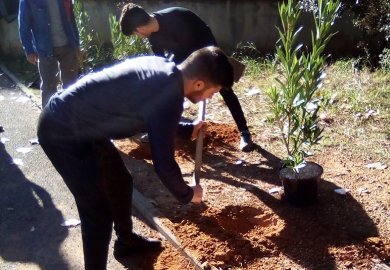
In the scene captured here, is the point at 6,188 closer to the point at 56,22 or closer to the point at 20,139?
the point at 20,139

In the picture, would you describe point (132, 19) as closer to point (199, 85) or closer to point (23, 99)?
point (199, 85)

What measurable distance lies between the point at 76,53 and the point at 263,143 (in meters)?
2.32

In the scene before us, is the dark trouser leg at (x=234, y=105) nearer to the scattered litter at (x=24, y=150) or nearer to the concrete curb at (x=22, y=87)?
the scattered litter at (x=24, y=150)

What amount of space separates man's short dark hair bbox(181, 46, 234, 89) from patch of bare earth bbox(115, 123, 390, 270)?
1.45 m

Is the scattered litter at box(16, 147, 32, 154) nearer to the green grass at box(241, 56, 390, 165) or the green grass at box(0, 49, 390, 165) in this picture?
the green grass at box(0, 49, 390, 165)

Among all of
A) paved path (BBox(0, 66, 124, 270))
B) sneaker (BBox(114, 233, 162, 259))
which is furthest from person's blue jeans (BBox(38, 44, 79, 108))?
sneaker (BBox(114, 233, 162, 259))

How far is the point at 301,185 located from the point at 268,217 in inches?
14.3

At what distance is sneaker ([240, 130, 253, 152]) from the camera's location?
17.5 feet

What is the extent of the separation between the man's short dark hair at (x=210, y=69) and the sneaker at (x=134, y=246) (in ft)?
5.09

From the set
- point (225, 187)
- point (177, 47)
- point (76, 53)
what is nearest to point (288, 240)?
point (225, 187)

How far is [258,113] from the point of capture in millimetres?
6391

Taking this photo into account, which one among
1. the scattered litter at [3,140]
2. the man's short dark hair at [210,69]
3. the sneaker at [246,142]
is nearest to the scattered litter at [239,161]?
the sneaker at [246,142]

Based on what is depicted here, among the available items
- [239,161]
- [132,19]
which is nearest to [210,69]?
[132,19]

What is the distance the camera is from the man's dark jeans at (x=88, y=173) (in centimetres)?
285
